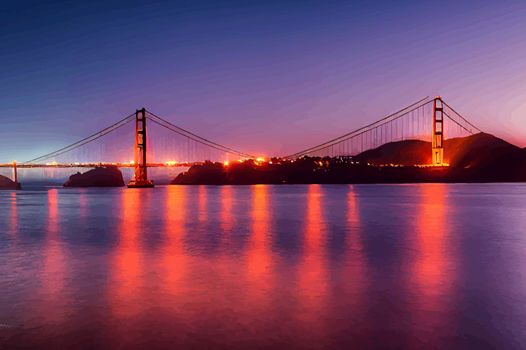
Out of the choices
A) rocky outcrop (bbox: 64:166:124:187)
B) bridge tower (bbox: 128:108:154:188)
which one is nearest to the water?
bridge tower (bbox: 128:108:154:188)

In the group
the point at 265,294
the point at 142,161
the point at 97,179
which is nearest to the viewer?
the point at 265,294

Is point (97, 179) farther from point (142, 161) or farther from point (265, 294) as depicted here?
point (265, 294)

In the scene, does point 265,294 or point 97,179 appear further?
point 97,179

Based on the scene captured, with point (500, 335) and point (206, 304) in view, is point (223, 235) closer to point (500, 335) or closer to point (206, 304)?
point (206, 304)

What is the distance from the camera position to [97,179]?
18862 centimetres

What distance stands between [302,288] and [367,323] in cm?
241

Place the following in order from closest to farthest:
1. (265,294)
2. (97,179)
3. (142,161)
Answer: (265,294) → (142,161) → (97,179)

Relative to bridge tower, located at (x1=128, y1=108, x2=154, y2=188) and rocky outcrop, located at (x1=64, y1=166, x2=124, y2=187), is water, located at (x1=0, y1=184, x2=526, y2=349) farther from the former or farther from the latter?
rocky outcrop, located at (x1=64, y1=166, x2=124, y2=187)

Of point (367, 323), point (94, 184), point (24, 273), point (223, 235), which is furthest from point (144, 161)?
point (94, 184)

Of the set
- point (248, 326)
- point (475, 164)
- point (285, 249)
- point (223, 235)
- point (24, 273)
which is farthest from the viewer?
point (475, 164)

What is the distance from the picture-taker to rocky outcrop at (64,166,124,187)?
614 ft

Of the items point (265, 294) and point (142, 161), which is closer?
point (265, 294)

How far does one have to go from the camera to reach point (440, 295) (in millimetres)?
8359

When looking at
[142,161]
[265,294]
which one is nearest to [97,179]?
[142,161]
